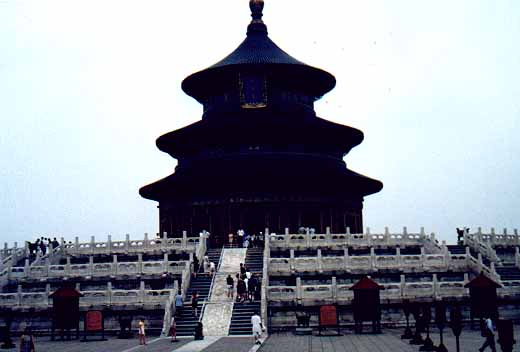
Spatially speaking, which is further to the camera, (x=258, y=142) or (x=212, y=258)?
(x=258, y=142)

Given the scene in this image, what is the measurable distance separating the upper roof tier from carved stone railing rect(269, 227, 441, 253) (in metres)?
21.1

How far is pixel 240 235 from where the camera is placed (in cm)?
5062

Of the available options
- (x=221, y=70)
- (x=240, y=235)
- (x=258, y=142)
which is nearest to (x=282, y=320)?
(x=240, y=235)

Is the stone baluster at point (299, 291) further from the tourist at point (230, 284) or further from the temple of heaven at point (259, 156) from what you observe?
the temple of heaven at point (259, 156)

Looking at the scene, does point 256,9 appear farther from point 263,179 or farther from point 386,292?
point 386,292

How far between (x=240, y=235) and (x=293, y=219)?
6840 mm

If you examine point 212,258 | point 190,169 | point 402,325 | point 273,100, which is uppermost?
point 273,100

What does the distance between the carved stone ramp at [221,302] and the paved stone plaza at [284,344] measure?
157 centimetres

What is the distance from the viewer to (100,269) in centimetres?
4000

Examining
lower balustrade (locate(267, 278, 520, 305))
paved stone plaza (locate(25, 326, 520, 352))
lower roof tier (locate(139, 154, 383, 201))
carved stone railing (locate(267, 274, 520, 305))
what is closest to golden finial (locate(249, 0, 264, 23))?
lower roof tier (locate(139, 154, 383, 201))

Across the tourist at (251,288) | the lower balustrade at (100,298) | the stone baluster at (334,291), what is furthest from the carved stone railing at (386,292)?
the lower balustrade at (100,298)

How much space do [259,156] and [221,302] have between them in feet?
79.2

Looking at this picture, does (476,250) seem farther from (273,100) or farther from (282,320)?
(273,100)

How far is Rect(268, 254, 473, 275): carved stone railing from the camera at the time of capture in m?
38.8
